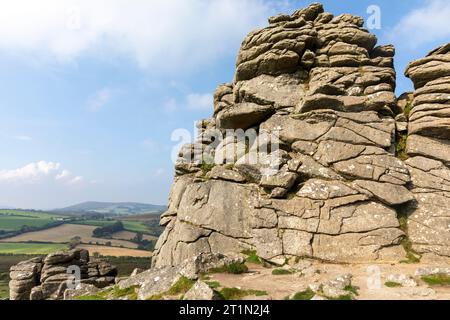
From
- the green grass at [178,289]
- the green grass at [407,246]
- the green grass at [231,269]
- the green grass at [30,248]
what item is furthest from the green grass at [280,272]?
the green grass at [30,248]

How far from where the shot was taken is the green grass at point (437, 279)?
15.2 meters

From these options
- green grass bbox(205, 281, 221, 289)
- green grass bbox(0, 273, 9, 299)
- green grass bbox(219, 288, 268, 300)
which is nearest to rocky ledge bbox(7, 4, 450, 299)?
green grass bbox(219, 288, 268, 300)

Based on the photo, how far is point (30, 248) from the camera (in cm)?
16775

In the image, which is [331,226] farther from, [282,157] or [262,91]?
[262,91]

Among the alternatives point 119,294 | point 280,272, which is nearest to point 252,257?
point 280,272

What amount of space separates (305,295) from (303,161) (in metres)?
14.6

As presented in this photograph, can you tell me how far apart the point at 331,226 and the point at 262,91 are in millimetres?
17249

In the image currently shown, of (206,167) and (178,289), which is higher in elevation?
(206,167)

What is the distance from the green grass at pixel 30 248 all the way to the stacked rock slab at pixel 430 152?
6768 inches

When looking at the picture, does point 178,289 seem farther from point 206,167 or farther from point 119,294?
point 206,167

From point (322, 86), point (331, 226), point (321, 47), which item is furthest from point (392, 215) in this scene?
point (321, 47)

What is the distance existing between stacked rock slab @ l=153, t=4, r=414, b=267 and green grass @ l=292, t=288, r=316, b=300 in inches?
293

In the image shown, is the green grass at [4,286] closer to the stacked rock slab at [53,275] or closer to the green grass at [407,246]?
the stacked rock slab at [53,275]

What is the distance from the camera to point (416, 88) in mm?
30875
